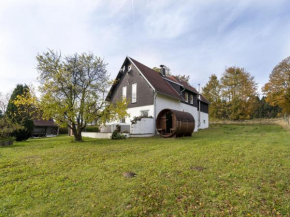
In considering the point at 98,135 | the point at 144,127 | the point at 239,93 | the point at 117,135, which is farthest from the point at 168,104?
the point at 239,93

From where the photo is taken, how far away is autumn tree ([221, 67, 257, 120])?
35.1 meters

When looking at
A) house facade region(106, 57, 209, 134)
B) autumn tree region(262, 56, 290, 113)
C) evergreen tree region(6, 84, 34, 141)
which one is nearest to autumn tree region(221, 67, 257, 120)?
autumn tree region(262, 56, 290, 113)

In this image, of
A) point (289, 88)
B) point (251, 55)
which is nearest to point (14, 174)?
point (251, 55)

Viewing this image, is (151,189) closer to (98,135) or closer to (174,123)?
(174,123)

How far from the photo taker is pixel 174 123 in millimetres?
13531

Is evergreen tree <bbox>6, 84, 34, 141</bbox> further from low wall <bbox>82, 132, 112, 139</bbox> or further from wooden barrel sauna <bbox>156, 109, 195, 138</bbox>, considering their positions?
wooden barrel sauna <bbox>156, 109, 195, 138</bbox>

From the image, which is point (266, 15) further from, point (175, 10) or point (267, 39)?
point (175, 10)

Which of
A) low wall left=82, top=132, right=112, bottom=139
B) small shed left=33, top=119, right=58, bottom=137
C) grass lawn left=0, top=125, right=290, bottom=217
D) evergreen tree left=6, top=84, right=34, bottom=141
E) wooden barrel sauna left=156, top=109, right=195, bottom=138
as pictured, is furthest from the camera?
small shed left=33, top=119, right=58, bottom=137

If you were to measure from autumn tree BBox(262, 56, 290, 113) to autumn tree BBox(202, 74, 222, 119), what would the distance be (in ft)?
38.8

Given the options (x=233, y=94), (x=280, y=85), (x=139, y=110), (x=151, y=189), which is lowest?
(x=151, y=189)

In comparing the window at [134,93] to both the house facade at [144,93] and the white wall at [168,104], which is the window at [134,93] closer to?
the house facade at [144,93]

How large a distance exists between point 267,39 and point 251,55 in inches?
108

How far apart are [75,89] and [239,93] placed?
112 feet

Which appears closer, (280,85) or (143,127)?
(143,127)
